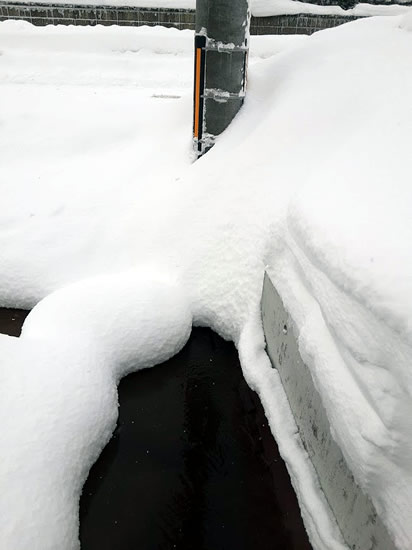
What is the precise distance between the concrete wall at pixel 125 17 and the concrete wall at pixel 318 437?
417 inches

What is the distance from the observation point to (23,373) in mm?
2195

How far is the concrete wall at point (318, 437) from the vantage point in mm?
1437

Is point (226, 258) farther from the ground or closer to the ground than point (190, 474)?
farther from the ground

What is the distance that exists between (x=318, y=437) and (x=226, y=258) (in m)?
1.50

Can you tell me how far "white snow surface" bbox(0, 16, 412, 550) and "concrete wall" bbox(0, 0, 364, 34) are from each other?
673 cm

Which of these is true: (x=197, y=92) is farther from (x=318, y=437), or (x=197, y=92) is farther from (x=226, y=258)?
(x=318, y=437)

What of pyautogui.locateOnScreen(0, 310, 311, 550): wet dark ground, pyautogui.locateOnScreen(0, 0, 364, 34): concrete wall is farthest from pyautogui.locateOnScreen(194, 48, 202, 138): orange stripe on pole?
pyautogui.locateOnScreen(0, 0, 364, 34): concrete wall

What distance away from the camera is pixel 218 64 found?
348cm

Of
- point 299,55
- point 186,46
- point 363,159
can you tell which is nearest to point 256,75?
point 299,55

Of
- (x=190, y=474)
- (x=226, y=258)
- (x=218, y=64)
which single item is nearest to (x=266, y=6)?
(x=218, y=64)

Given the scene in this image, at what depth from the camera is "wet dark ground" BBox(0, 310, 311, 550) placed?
1848 mm

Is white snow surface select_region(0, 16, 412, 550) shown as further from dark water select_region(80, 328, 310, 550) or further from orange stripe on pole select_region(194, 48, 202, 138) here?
orange stripe on pole select_region(194, 48, 202, 138)

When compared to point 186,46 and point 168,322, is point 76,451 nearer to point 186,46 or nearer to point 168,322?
point 168,322

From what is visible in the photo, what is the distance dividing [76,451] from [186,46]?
9606mm
